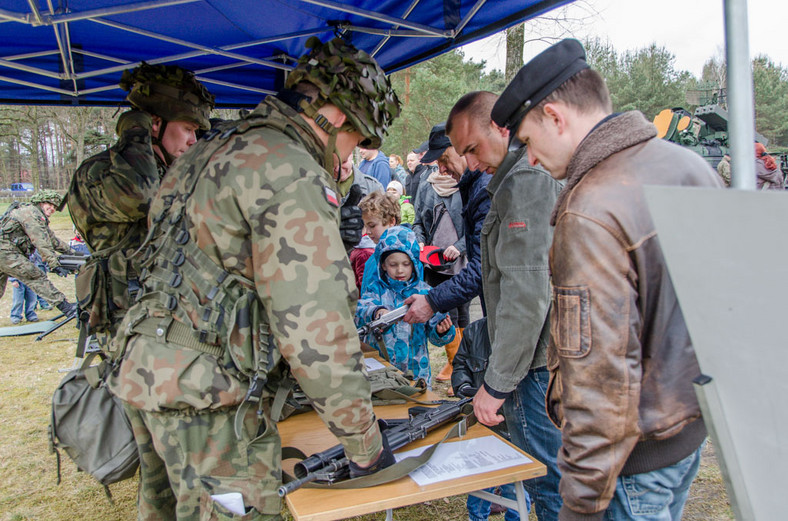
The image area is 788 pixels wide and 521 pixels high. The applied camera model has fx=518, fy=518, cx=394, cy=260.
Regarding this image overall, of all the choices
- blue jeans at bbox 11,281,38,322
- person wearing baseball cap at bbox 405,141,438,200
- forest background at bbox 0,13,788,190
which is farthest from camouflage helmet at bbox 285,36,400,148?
blue jeans at bbox 11,281,38,322

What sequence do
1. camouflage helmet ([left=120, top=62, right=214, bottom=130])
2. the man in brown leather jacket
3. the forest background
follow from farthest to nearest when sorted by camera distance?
the forest background → camouflage helmet ([left=120, top=62, right=214, bottom=130]) → the man in brown leather jacket

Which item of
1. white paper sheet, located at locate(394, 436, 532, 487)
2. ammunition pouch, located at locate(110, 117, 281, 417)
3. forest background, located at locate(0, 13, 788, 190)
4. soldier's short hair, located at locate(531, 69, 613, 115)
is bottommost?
white paper sheet, located at locate(394, 436, 532, 487)

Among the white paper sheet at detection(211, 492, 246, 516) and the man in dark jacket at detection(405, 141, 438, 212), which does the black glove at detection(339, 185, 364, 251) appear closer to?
the white paper sheet at detection(211, 492, 246, 516)

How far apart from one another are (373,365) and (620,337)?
1.91m

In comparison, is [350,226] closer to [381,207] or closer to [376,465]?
[376,465]

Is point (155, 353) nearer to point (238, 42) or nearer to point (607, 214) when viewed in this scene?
point (607, 214)

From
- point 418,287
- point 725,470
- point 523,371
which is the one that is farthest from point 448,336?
point 725,470

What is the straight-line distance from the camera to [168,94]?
2.85 meters

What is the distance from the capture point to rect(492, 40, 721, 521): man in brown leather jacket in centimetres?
116

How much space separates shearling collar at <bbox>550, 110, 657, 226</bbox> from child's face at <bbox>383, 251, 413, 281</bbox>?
82.5 inches

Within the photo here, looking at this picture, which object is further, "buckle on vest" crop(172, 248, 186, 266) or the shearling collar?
"buckle on vest" crop(172, 248, 186, 266)

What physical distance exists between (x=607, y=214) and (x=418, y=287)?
236 cm

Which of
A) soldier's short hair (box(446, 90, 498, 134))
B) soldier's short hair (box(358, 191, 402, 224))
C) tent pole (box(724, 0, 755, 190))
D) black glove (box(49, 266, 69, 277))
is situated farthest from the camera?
black glove (box(49, 266, 69, 277))

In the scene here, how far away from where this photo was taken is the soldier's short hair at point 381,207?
4.14m
